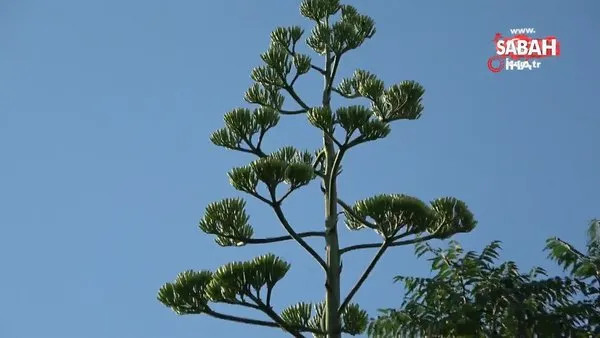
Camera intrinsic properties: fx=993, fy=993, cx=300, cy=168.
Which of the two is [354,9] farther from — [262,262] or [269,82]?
[262,262]

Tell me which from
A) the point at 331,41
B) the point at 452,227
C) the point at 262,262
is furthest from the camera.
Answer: the point at 331,41

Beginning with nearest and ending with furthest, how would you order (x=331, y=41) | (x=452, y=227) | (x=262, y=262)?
(x=262, y=262) → (x=452, y=227) → (x=331, y=41)

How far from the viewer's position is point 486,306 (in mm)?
6602

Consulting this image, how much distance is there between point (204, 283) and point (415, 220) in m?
1.45

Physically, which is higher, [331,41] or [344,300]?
[331,41]

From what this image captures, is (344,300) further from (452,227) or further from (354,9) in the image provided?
(354,9)

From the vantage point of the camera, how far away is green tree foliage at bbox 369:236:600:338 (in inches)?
249

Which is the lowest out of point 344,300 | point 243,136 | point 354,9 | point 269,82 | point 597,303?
point 344,300

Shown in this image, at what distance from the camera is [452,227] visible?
6680 millimetres

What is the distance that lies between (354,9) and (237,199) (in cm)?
198

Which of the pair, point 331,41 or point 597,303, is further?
point 331,41

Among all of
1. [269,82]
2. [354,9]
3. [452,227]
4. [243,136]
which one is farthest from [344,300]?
[354,9]

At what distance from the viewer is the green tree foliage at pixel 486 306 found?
6.32 m

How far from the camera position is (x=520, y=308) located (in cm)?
636
